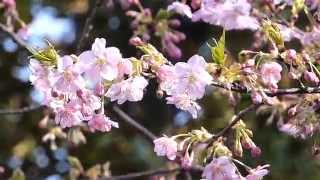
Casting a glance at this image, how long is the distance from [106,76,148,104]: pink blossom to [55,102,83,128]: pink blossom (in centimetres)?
9

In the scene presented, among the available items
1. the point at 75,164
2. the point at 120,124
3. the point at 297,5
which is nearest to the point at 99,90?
the point at 297,5

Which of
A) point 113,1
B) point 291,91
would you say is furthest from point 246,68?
point 113,1

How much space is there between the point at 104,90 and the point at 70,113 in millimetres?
106

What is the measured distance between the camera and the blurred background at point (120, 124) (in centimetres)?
463

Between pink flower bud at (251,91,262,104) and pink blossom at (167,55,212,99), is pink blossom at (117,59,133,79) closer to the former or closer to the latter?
pink blossom at (167,55,212,99)

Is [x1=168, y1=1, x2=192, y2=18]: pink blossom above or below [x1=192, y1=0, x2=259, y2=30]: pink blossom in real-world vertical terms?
above

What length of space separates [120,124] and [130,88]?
2865mm

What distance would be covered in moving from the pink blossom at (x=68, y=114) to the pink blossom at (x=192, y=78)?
0.22 meters

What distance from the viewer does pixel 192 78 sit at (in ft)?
5.60

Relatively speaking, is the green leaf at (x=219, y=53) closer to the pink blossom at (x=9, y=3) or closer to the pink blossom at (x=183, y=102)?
the pink blossom at (x=183, y=102)

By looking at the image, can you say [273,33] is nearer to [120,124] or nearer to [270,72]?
[270,72]

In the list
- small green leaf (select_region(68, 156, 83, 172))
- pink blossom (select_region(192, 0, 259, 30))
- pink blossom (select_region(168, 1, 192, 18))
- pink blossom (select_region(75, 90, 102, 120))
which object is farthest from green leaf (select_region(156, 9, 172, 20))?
pink blossom (select_region(75, 90, 102, 120))

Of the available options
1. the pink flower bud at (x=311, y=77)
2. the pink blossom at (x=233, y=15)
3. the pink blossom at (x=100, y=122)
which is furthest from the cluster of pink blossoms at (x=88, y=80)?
the pink flower bud at (x=311, y=77)

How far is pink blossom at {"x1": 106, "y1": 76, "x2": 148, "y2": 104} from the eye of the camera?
1740 millimetres
